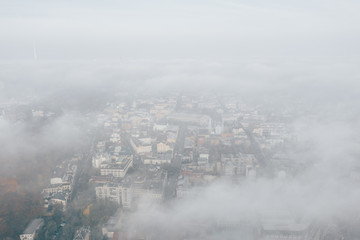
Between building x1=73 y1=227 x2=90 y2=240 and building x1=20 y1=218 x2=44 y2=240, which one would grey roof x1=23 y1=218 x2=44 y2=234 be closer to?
building x1=20 y1=218 x2=44 y2=240

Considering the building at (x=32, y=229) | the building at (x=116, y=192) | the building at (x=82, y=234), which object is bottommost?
the building at (x=32, y=229)

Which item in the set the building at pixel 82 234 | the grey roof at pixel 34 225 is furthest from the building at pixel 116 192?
the grey roof at pixel 34 225

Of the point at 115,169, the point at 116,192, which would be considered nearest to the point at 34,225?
the point at 116,192

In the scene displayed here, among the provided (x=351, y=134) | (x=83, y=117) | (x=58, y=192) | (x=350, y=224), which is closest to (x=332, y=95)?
(x=351, y=134)

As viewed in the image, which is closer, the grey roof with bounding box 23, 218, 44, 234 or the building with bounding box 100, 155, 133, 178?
the grey roof with bounding box 23, 218, 44, 234

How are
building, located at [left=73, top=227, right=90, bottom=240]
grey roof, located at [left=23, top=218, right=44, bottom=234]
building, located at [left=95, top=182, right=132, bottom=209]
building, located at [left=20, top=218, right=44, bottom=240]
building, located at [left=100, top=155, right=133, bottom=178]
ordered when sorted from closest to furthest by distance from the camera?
building, located at [left=73, top=227, right=90, bottom=240] → building, located at [left=20, top=218, right=44, bottom=240] → grey roof, located at [left=23, top=218, right=44, bottom=234] → building, located at [left=95, top=182, right=132, bottom=209] → building, located at [left=100, top=155, right=133, bottom=178]

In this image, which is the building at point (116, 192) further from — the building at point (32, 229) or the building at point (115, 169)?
the building at point (32, 229)

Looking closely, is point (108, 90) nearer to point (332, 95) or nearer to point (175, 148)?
point (175, 148)

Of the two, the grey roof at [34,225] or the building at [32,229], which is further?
the grey roof at [34,225]

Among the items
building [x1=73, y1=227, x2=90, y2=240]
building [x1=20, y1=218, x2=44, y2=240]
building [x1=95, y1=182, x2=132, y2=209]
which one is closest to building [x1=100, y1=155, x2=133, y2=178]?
building [x1=95, y1=182, x2=132, y2=209]
